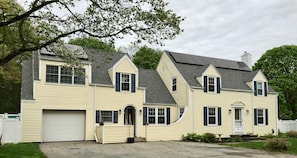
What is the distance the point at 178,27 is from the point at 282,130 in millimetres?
24456

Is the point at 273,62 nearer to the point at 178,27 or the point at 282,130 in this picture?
the point at 282,130

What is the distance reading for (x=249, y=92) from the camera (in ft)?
89.9

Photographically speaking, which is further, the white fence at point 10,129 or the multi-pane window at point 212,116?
the multi-pane window at point 212,116

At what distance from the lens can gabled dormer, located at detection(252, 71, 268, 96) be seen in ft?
91.8

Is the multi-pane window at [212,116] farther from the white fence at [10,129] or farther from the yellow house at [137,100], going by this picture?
the white fence at [10,129]

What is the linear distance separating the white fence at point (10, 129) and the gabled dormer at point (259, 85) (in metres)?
20.4

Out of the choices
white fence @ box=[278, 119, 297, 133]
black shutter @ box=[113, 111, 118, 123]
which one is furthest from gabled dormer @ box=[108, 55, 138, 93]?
white fence @ box=[278, 119, 297, 133]

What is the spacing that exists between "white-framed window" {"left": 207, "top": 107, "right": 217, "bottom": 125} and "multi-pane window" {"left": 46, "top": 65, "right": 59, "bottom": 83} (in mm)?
12840

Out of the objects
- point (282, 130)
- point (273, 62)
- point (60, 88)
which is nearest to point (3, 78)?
point (60, 88)

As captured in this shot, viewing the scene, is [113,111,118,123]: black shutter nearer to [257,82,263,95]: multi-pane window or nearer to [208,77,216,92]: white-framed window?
[208,77,216,92]: white-framed window

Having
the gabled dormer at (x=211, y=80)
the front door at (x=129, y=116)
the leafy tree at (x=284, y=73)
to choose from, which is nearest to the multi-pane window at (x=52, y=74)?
the front door at (x=129, y=116)

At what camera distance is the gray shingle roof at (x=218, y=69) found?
25875 millimetres

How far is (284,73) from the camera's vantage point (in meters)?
36.7

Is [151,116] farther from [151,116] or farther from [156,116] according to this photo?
[156,116]
